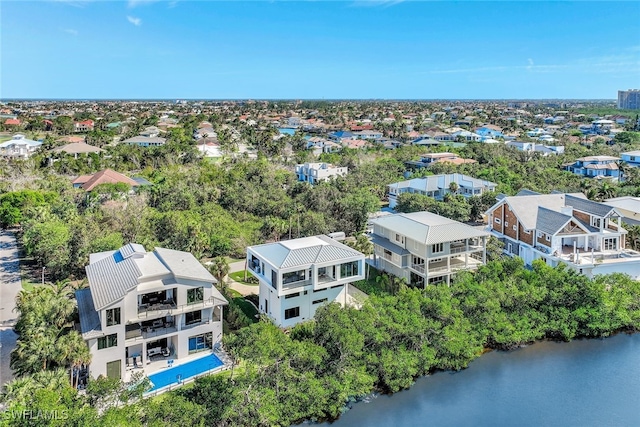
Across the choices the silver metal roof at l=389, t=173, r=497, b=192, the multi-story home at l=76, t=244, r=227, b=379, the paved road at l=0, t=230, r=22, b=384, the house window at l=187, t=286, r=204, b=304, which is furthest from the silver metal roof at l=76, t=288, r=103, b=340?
the silver metal roof at l=389, t=173, r=497, b=192

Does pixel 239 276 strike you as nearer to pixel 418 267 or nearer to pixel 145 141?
pixel 418 267

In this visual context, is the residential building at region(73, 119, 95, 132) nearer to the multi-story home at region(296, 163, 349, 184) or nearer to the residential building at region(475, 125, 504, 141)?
the multi-story home at region(296, 163, 349, 184)

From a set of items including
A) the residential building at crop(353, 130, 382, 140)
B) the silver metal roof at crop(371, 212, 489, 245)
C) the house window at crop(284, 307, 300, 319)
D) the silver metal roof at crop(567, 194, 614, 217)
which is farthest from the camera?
the residential building at crop(353, 130, 382, 140)

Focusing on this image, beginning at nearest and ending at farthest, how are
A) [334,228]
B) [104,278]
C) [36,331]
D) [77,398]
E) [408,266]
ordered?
[77,398] → [36,331] → [104,278] → [408,266] → [334,228]

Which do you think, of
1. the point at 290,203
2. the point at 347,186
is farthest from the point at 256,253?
the point at 347,186

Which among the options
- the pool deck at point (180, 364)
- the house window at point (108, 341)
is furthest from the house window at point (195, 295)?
the house window at point (108, 341)

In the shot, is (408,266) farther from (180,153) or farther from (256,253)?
(180,153)

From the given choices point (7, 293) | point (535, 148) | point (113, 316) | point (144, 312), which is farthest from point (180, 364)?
point (535, 148)
